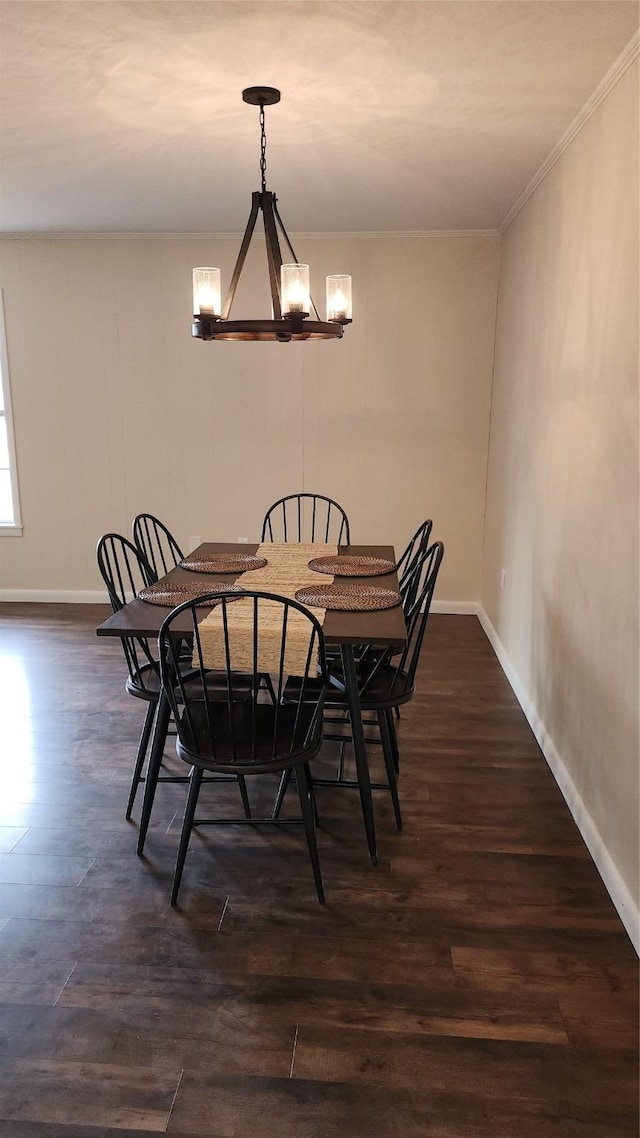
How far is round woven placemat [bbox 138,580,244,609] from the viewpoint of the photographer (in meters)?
2.66

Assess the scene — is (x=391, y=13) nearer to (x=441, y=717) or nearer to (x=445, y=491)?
(x=441, y=717)

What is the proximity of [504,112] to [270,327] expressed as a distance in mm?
1195

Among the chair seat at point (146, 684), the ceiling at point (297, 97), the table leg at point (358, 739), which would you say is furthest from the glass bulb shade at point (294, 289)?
the chair seat at point (146, 684)

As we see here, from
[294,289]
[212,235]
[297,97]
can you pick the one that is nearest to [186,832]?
[294,289]

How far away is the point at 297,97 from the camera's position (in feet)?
8.50

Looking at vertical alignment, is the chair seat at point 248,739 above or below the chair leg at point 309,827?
above

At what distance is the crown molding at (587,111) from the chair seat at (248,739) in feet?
6.82

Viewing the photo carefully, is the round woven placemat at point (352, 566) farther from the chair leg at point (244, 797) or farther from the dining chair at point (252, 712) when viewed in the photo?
the chair leg at point (244, 797)

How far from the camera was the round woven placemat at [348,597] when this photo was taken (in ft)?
8.48

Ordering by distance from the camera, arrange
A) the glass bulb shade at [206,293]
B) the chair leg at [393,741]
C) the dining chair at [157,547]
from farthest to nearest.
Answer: the dining chair at [157,547] → the chair leg at [393,741] → the glass bulb shade at [206,293]

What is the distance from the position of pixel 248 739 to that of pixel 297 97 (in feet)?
6.82

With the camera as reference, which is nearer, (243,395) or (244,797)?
(244,797)

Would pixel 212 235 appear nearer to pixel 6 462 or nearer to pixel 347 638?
pixel 6 462

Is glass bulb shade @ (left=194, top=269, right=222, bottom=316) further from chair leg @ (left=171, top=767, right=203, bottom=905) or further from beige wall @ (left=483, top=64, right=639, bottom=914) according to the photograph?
chair leg @ (left=171, top=767, right=203, bottom=905)
